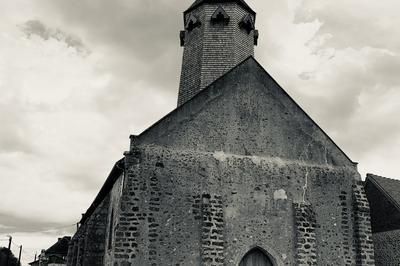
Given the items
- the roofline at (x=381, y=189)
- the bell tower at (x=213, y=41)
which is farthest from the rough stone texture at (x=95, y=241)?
the roofline at (x=381, y=189)

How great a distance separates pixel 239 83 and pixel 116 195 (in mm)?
5547

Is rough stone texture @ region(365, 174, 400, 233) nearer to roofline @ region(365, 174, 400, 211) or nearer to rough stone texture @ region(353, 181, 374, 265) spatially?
roofline @ region(365, 174, 400, 211)

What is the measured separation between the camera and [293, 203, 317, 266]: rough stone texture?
1280cm

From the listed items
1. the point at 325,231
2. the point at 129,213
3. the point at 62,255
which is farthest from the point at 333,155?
the point at 62,255

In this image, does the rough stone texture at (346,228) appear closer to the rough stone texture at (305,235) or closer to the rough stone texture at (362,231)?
the rough stone texture at (362,231)

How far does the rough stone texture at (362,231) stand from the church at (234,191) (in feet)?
0.11

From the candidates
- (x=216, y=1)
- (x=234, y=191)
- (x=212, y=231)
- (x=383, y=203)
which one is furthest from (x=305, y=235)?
(x=216, y=1)

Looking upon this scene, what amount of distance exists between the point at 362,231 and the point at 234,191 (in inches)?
180

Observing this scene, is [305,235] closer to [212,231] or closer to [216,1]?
[212,231]

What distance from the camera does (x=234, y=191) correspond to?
1295 centimetres

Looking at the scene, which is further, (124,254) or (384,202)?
(384,202)

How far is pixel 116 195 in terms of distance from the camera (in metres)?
13.8

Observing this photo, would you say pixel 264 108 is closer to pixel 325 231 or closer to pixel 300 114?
pixel 300 114

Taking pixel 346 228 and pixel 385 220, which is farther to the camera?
pixel 385 220
